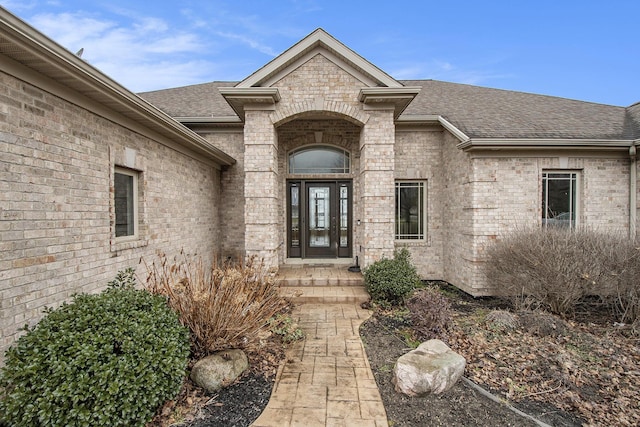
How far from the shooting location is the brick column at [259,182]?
673cm

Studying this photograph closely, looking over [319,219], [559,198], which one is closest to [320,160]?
[319,219]

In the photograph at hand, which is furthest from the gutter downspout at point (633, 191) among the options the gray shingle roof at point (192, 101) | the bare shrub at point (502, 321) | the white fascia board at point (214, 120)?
the gray shingle roof at point (192, 101)

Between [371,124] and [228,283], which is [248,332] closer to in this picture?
[228,283]

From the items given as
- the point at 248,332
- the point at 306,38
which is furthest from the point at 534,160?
the point at 248,332

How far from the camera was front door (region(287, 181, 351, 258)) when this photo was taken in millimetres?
8555

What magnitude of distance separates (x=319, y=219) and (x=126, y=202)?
190 inches

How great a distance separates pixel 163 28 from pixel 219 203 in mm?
5525

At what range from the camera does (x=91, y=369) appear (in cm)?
243

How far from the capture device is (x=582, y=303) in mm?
6004

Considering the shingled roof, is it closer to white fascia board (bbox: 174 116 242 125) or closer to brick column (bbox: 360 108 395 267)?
white fascia board (bbox: 174 116 242 125)

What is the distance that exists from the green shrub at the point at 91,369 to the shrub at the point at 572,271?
18.6 ft

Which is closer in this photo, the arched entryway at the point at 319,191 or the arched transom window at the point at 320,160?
the arched entryway at the point at 319,191

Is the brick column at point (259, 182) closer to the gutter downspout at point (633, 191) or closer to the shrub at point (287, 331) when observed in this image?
the shrub at point (287, 331)

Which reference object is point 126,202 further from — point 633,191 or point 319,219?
point 633,191
